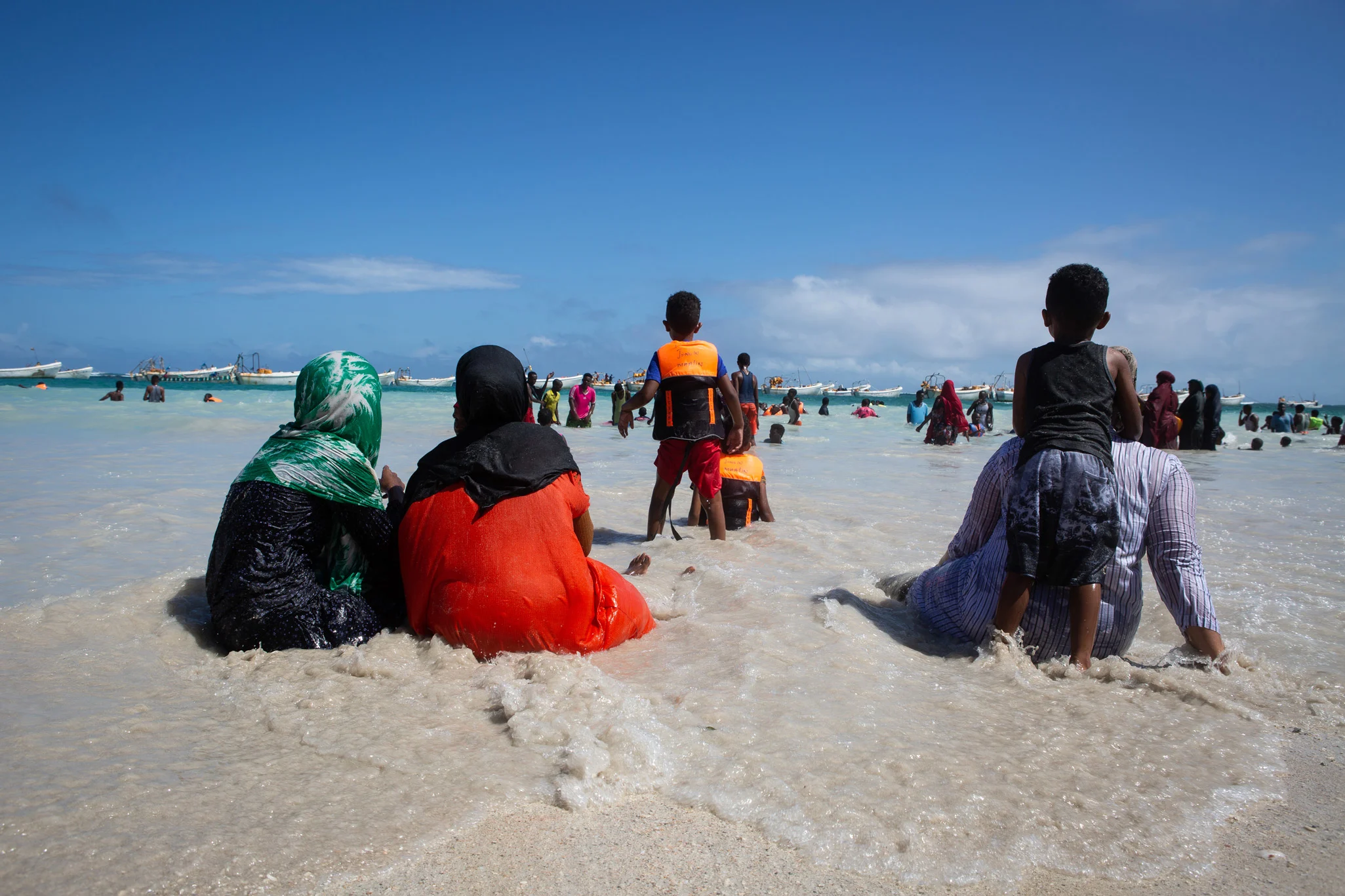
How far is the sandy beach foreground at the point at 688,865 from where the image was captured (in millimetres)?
1812

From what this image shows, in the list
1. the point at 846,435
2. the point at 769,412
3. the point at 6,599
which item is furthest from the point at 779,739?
the point at 769,412

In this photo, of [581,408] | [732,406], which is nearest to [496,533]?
[732,406]

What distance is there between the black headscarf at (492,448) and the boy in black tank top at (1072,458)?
1.69 m

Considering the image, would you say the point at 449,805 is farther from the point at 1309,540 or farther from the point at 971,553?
the point at 1309,540

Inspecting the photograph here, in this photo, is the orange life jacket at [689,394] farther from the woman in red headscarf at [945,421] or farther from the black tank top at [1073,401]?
the woman in red headscarf at [945,421]

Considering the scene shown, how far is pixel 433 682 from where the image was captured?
111 inches

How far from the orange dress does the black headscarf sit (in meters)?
0.04

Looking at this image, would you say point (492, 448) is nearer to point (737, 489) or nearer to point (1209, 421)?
point (737, 489)

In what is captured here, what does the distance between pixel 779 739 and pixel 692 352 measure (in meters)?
3.43

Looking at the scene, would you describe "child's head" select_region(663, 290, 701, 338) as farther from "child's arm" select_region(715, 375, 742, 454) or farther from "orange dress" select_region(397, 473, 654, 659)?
"orange dress" select_region(397, 473, 654, 659)

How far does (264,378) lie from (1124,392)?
82033 mm

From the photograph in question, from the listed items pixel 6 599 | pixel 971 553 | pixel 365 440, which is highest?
pixel 365 440

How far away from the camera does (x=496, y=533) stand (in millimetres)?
2920

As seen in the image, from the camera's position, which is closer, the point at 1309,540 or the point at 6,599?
the point at 6,599
